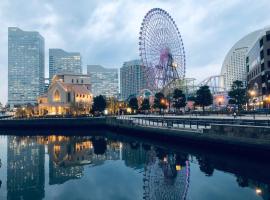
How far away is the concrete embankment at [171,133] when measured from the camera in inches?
1113

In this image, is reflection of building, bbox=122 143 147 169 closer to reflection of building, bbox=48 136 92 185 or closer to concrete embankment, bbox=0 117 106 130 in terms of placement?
reflection of building, bbox=48 136 92 185

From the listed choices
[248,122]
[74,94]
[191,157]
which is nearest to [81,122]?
[74,94]

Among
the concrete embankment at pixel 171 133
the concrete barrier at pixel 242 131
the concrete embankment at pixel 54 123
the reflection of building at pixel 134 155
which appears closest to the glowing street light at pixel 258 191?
the concrete embankment at pixel 171 133

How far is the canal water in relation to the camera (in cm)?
2209

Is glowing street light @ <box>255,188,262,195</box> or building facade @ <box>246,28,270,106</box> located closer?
glowing street light @ <box>255,188,262,195</box>

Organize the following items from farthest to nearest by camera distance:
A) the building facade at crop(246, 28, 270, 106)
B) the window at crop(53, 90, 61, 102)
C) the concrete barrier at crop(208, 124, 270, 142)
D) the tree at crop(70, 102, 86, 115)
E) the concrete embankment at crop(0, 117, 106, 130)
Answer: the window at crop(53, 90, 61, 102)
the tree at crop(70, 102, 86, 115)
the concrete embankment at crop(0, 117, 106, 130)
the building facade at crop(246, 28, 270, 106)
the concrete barrier at crop(208, 124, 270, 142)

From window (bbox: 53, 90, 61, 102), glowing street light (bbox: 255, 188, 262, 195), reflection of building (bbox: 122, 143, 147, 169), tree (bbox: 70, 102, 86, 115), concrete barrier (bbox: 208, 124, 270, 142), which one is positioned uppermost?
window (bbox: 53, 90, 61, 102)

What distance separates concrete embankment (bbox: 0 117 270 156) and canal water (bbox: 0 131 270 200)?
60.2 inches

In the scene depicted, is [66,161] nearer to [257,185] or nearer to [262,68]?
[257,185]

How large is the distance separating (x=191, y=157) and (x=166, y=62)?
55.6 meters

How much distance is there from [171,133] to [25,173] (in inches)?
876

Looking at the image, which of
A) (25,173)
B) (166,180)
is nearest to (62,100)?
(25,173)

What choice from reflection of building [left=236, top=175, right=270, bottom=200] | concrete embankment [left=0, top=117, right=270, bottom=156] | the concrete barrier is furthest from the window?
reflection of building [left=236, top=175, right=270, bottom=200]

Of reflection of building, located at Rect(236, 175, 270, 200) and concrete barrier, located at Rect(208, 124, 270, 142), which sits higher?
concrete barrier, located at Rect(208, 124, 270, 142)
